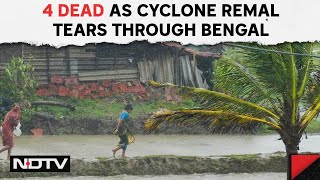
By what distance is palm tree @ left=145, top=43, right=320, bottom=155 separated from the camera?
34.2 feet

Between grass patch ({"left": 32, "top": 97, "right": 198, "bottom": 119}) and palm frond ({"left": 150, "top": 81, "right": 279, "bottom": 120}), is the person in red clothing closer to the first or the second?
palm frond ({"left": 150, "top": 81, "right": 279, "bottom": 120})

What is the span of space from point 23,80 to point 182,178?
6846 millimetres

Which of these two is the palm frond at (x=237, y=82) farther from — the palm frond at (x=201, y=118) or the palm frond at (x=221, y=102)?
the palm frond at (x=201, y=118)

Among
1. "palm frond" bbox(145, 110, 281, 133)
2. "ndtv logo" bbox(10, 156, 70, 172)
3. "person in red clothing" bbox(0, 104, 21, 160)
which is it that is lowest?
"ndtv logo" bbox(10, 156, 70, 172)

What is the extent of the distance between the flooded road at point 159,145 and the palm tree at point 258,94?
3.64 m

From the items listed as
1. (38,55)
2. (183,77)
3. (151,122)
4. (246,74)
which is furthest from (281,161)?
(38,55)

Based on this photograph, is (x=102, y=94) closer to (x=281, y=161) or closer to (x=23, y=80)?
(x=23, y=80)

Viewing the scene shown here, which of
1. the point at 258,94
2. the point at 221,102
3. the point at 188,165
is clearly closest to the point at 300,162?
the point at 221,102

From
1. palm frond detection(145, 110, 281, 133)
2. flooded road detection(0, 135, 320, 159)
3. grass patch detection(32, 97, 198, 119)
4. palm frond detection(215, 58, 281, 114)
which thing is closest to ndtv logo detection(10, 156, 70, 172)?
palm frond detection(145, 110, 281, 133)

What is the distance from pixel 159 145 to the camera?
16531mm

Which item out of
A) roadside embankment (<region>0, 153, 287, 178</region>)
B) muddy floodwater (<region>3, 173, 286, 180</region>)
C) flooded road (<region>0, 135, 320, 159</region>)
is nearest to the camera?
muddy floodwater (<region>3, 173, 286, 180</region>)

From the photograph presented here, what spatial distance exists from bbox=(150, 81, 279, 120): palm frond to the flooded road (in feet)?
13.5

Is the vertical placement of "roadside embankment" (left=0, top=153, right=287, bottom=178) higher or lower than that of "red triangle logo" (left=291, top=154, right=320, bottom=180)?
lower

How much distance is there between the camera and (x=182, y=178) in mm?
12508
